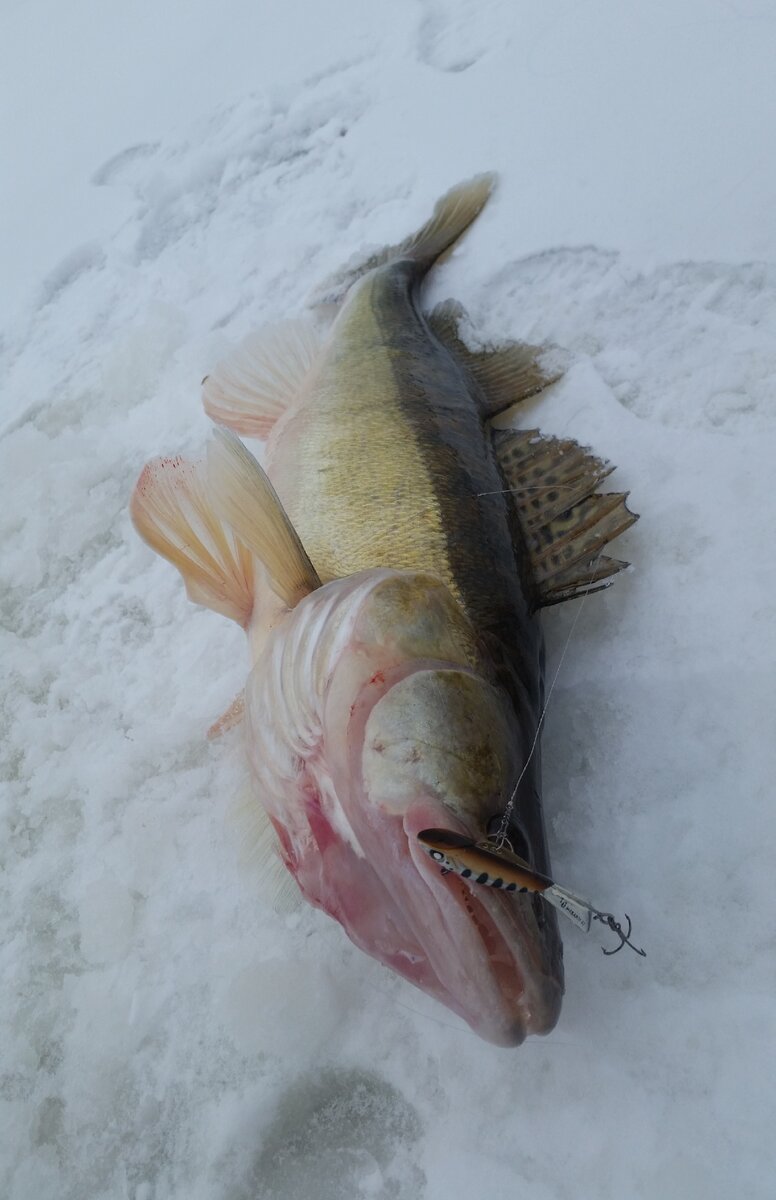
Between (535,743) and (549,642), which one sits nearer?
(535,743)

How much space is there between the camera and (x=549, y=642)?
89.7 inches

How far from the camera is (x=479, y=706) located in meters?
1.56

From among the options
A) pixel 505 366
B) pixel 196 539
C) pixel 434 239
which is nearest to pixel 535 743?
pixel 196 539

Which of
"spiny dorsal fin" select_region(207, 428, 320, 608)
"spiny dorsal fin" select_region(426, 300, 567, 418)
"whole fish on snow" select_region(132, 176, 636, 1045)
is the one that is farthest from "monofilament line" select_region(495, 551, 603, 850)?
"spiny dorsal fin" select_region(426, 300, 567, 418)

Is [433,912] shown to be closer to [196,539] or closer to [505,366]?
[196,539]

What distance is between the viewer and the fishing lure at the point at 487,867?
128 cm

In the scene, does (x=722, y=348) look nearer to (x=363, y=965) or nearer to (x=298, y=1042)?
(x=363, y=965)

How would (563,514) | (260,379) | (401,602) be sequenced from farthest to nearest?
(260,379) → (563,514) → (401,602)

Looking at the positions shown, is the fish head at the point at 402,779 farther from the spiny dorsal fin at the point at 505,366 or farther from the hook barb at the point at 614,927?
the spiny dorsal fin at the point at 505,366

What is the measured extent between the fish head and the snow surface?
0.45 meters

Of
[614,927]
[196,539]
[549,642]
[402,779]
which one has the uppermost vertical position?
[196,539]

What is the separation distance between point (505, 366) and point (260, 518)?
4.59ft

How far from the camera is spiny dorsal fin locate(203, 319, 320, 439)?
9.70ft

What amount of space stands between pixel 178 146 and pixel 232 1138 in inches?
189
